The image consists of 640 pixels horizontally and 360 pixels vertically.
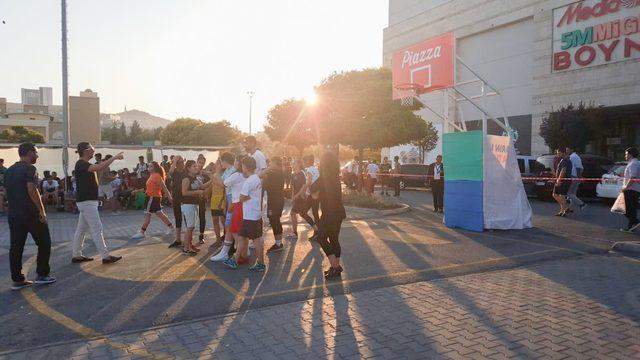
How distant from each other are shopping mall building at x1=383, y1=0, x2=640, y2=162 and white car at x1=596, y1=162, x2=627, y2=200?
42.0 feet

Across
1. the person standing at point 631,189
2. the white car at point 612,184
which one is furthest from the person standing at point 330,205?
the white car at point 612,184

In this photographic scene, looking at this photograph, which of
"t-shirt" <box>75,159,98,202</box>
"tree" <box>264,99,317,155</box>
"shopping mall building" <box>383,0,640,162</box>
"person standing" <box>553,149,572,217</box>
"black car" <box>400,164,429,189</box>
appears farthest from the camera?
"tree" <box>264,99,317,155</box>

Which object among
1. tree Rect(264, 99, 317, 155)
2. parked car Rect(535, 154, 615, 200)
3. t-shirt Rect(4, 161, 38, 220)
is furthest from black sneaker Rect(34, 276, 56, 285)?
tree Rect(264, 99, 317, 155)

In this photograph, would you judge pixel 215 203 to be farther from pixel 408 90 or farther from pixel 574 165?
pixel 574 165

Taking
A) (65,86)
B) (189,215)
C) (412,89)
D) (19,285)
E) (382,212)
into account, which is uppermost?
(65,86)

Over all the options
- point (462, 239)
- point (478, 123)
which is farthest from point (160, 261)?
point (478, 123)

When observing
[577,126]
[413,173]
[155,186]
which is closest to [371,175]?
[413,173]

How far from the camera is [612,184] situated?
1588cm

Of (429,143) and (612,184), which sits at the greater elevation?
(429,143)

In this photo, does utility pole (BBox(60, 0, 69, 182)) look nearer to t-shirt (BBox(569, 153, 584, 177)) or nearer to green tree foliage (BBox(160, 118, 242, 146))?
t-shirt (BBox(569, 153, 584, 177))

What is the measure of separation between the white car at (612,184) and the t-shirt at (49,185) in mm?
17906

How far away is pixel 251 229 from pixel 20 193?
3.01 meters

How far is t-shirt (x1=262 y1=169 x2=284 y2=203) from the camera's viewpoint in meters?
8.43

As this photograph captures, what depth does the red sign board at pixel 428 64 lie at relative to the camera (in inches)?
468
